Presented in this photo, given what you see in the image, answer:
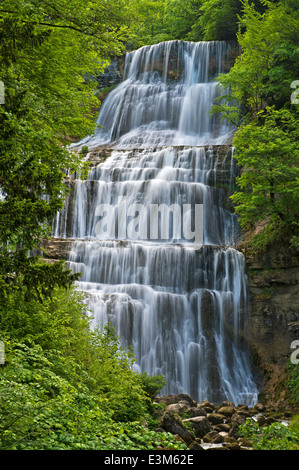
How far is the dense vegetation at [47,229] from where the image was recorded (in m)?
5.04

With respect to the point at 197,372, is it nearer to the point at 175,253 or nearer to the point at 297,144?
the point at 175,253

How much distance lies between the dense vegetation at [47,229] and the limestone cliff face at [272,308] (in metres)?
0.88

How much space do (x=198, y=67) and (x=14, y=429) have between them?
2985cm

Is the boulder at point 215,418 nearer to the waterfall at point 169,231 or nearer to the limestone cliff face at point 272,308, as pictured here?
the waterfall at point 169,231

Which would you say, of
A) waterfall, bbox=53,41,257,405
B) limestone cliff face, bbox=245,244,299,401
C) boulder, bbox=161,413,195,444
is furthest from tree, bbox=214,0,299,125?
boulder, bbox=161,413,195,444

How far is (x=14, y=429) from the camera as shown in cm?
436

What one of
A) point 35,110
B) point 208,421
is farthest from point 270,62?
point 208,421

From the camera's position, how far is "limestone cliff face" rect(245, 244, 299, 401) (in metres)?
14.6

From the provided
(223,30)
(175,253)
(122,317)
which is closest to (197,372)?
(122,317)

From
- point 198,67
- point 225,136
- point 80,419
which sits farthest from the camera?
point 198,67

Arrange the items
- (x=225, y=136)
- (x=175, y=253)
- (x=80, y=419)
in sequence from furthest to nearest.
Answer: (x=225, y=136) → (x=175, y=253) → (x=80, y=419)

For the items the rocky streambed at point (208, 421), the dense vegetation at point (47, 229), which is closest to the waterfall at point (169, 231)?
the rocky streambed at point (208, 421)

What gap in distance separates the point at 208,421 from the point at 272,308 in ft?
22.4

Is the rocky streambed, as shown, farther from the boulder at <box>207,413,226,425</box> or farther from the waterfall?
the waterfall
